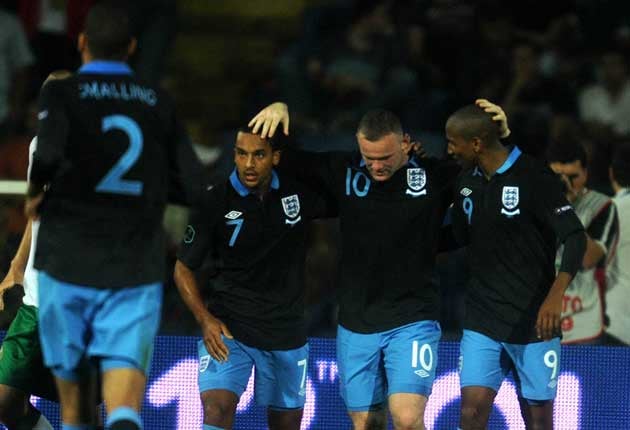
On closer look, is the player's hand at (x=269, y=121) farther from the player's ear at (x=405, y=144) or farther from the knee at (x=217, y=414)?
the knee at (x=217, y=414)

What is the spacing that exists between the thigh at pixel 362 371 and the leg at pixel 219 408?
0.59 metres

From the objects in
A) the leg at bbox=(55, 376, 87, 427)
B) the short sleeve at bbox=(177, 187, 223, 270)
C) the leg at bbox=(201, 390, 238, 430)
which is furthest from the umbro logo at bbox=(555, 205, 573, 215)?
the leg at bbox=(55, 376, 87, 427)

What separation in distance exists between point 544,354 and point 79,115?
9.06 feet

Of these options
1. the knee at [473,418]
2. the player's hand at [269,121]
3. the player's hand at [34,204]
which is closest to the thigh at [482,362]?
the knee at [473,418]

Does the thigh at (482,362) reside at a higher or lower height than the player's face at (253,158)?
lower

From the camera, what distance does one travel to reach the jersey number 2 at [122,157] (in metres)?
5.44

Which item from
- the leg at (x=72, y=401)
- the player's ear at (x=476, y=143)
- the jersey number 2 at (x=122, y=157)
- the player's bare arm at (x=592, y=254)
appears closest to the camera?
the jersey number 2 at (x=122, y=157)

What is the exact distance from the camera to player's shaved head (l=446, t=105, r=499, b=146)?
678cm

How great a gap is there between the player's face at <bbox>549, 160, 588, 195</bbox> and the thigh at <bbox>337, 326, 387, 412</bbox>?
6.29 ft

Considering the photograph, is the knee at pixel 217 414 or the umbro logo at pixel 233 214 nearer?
the knee at pixel 217 414

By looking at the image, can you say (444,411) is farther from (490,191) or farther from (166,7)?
(166,7)

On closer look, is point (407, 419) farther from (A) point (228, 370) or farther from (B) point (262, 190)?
(B) point (262, 190)

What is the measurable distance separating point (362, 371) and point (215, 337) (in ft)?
2.56

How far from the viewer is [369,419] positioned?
22.6 feet
